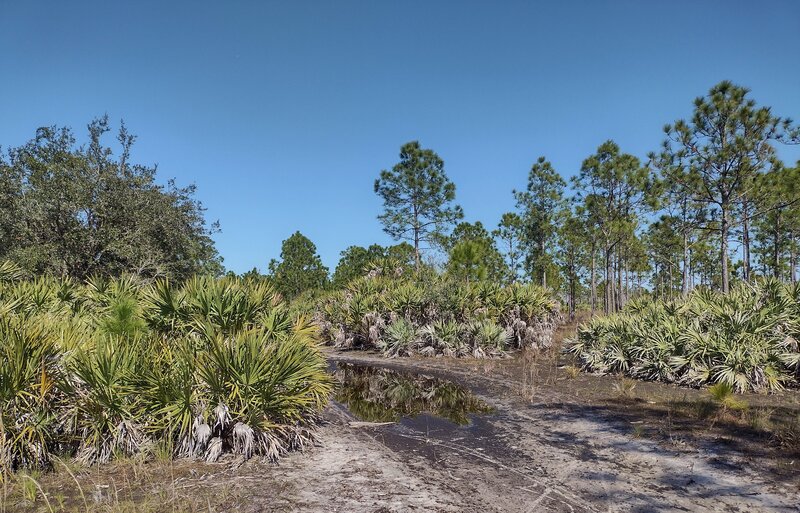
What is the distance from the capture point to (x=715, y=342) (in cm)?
1099

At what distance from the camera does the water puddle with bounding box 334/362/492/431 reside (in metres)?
8.83

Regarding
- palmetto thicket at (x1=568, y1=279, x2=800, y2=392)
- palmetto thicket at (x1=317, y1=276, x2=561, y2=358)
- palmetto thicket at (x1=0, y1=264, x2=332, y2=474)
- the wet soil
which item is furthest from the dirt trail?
palmetto thicket at (x1=317, y1=276, x2=561, y2=358)

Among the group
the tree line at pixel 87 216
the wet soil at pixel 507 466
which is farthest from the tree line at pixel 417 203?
the wet soil at pixel 507 466

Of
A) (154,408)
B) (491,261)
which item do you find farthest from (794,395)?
(491,261)

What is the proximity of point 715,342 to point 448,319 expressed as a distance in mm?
10759

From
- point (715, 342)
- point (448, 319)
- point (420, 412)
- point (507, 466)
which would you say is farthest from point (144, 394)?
point (448, 319)

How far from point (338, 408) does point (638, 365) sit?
8592 mm

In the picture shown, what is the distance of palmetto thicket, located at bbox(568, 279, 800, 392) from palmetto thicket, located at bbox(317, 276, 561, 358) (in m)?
5.03

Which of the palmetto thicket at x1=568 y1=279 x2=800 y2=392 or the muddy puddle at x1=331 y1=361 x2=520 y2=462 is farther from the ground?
the palmetto thicket at x1=568 y1=279 x2=800 y2=392

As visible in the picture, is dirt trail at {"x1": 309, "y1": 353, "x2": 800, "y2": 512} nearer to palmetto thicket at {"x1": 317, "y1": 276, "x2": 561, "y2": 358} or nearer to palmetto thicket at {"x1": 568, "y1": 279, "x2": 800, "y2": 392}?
palmetto thicket at {"x1": 568, "y1": 279, "x2": 800, "y2": 392}

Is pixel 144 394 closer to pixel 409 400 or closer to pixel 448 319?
pixel 409 400

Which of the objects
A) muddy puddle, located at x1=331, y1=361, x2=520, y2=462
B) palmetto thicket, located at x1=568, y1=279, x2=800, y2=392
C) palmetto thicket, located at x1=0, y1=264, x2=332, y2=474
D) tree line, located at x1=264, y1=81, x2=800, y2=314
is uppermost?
tree line, located at x1=264, y1=81, x2=800, y2=314

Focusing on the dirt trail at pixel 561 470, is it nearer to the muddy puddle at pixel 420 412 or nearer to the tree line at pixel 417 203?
the muddy puddle at pixel 420 412

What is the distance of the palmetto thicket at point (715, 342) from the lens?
34.0 feet
